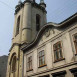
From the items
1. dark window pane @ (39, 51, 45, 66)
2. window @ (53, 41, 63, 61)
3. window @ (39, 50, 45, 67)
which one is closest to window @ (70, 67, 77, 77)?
window @ (53, 41, 63, 61)

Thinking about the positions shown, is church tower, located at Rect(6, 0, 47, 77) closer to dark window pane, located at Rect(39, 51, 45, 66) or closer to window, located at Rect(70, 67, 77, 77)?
dark window pane, located at Rect(39, 51, 45, 66)

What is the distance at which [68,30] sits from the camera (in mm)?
11891

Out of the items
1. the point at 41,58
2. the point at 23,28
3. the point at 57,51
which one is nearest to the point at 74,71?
the point at 57,51

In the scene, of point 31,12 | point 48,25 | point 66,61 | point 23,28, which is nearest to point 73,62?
point 66,61

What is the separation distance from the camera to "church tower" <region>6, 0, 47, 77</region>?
18.6 metres

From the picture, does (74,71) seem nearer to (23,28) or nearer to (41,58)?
(41,58)

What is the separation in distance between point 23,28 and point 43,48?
7.24 m

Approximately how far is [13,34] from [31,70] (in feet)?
32.4

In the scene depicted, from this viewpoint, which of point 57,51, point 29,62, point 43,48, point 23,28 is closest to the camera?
point 57,51

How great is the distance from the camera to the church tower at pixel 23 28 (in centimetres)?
1862

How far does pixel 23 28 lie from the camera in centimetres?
2048

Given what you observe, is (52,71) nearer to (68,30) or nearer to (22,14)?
(68,30)

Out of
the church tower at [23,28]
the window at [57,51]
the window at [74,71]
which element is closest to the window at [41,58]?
the window at [57,51]

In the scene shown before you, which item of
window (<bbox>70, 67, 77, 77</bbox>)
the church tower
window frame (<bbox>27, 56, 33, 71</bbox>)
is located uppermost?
the church tower
